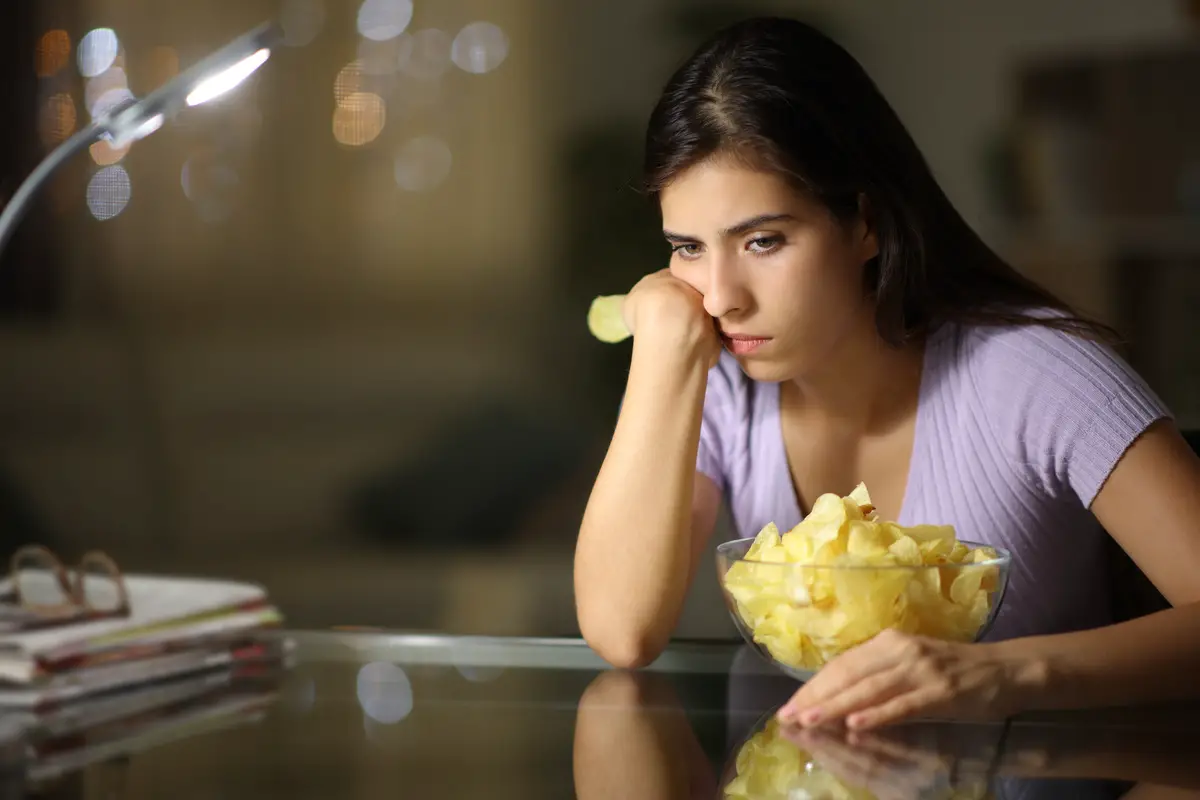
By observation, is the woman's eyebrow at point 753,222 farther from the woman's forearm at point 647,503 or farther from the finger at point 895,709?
the finger at point 895,709

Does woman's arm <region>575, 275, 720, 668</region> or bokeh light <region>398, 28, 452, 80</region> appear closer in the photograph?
woman's arm <region>575, 275, 720, 668</region>

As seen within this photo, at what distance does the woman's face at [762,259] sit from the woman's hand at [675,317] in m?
0.01

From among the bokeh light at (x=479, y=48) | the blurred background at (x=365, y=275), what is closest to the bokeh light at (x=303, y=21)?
the blurred background at (x=365, y=275)

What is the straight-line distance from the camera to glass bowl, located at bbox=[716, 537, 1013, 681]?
0.81m

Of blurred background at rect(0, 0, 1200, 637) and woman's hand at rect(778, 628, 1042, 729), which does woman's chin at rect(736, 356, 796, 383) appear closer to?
woman's hand at rect(778, 628, 1042, 729)

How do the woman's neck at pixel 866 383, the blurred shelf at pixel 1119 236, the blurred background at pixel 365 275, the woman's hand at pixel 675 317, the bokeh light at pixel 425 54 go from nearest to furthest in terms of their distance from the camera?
the woman's hand at pixel 675 317 < the woman's neck at pixel 866 383 < the blurred shelf at pixel 1119 236 < the blurred background at pixel 365 275 < the bokeh light at pixel 425 54

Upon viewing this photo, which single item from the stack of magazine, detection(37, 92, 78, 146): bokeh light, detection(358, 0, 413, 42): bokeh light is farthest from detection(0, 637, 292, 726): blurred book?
detection(37, 92, 78, 146): bokeh light

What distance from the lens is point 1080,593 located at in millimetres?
A: 1234

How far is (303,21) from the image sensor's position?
2443 millimetres

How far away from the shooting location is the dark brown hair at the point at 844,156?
3.69 feet

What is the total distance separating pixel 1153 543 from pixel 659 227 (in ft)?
4.45

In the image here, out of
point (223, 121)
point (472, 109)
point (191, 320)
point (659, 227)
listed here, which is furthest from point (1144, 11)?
point (191, 320)

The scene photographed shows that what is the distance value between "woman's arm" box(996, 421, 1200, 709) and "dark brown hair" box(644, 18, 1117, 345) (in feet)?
0.55

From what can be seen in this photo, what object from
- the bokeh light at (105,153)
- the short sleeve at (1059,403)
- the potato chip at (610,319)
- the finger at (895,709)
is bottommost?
the finger at (895,709)
